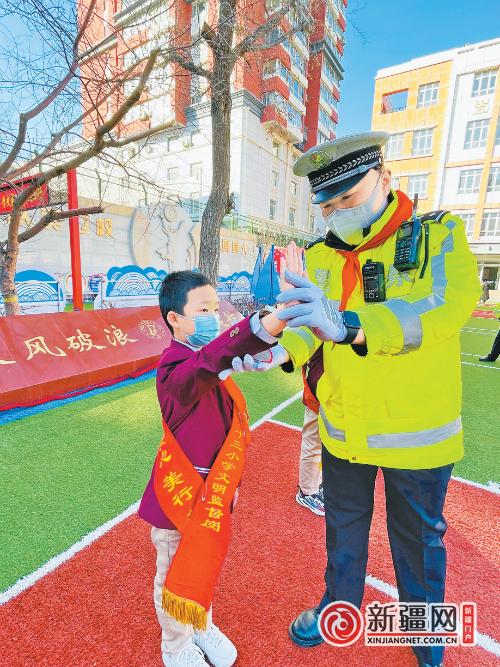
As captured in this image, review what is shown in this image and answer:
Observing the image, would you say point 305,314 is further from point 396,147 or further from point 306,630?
point 396,147

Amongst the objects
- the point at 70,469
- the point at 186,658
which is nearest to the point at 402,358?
the point at 186,658

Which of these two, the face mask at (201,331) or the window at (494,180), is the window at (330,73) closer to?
the window at (494,180)

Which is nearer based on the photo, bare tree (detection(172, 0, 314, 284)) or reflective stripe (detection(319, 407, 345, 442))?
reflective stripe (detection(319, 407, 345, 442))

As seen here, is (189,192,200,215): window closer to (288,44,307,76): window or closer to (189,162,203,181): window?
(189,162,203,181): window

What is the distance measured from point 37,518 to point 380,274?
2.86m

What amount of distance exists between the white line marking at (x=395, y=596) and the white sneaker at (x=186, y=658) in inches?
44.2

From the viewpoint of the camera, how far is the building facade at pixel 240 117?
3855 millimetres

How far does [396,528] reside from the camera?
147 centimetres

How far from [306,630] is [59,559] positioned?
1544 mm

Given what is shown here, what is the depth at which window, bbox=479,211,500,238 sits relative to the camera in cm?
2570

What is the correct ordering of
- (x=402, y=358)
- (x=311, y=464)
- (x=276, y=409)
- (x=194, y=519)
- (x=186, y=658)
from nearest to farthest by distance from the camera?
(x=402, y=358)
(x=194, y=519)
(x=186, y=658)
(x=311, y=464)
(x=276, y=409)

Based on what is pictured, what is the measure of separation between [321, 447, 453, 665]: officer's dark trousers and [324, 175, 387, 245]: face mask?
3.18 ft

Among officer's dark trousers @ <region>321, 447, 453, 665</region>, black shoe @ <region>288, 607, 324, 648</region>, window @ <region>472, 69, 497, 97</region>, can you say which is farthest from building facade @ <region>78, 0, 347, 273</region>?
window @ <region>472, 69, 497, 97</region>

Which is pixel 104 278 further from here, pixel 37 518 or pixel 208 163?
pixel 208 163
